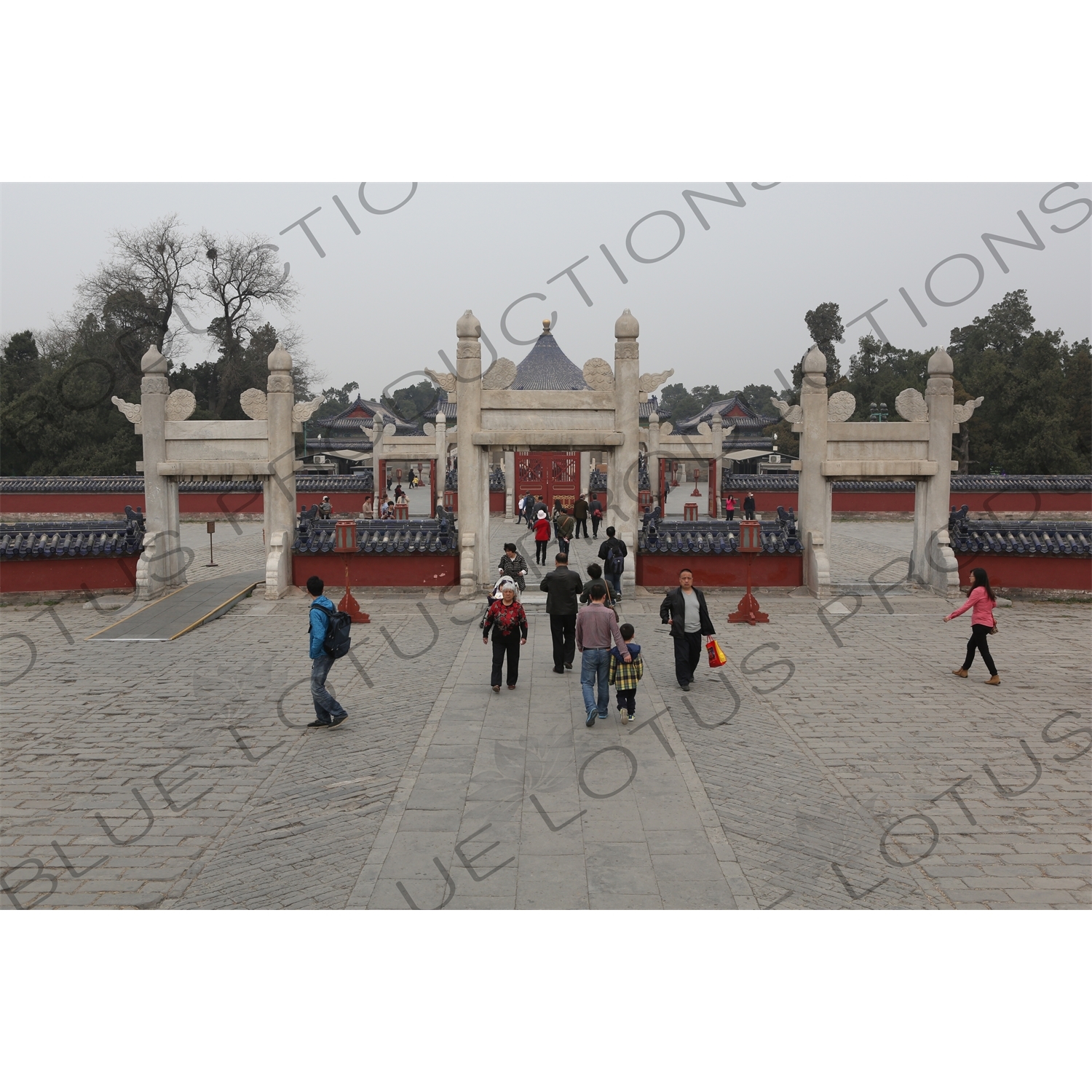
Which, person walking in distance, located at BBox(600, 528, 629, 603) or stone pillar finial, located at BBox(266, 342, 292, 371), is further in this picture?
stone pillar finial, located at BBox(266, 342, 292, 371)

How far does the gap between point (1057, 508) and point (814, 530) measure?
20.5 m

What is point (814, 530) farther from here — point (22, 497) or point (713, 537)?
point (22, 497)

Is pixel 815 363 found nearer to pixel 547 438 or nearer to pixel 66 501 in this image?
pixel 547 438

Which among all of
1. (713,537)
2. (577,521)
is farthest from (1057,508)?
(713,537)

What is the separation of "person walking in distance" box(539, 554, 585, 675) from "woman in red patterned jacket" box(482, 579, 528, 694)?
2.27ft

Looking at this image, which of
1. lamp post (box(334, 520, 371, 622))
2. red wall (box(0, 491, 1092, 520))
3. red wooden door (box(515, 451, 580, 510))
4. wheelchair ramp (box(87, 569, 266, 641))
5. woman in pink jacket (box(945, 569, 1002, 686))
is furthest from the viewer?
red wooden door (box(515, 451, 580, 510))

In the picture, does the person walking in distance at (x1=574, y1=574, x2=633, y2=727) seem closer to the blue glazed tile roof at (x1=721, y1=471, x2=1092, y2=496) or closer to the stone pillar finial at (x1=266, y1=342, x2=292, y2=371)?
the stone pillar finial at (x1=266, y1=342, x2=292, y2=371)

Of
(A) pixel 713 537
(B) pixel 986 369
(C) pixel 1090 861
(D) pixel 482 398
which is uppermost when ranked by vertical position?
(B) pixel 986 369

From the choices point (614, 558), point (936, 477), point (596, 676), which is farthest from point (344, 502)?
point (596, 676)

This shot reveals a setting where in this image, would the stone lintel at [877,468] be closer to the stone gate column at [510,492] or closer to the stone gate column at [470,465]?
the stone gate column at [470,465]

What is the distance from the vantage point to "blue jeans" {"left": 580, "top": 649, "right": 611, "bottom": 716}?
9070 mm

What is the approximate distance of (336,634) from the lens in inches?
352

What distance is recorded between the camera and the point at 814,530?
17047 mm

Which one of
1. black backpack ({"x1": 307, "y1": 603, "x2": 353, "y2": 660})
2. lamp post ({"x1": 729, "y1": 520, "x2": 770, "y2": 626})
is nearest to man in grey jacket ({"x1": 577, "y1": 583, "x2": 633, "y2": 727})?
black backpack ({"x1": 307, "y1": 603, "x2": 353, "y2": 660})
